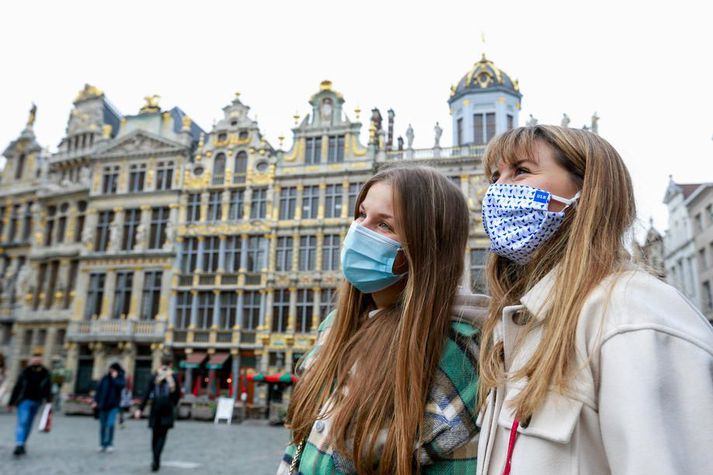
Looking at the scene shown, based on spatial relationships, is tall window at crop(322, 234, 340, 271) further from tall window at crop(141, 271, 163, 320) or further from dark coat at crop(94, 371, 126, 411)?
dark coat at crop(94, 371, 126, 411)

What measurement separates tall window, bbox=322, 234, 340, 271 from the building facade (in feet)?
0.19

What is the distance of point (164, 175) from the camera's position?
104 ft

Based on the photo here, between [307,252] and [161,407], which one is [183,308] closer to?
[307,252]

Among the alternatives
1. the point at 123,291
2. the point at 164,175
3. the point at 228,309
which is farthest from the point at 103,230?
the point at 228,309

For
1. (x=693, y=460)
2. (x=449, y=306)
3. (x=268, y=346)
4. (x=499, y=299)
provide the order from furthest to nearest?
(x=268, y=346) < (x=449, y=306) < (x=499, y=299) < (x=693, y=460)

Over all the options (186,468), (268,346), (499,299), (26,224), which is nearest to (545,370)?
(499,299)

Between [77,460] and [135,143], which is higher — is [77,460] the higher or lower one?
the lower one

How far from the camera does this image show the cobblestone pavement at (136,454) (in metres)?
8.54

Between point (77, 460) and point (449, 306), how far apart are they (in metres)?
9.45

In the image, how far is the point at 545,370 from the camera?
140 cm

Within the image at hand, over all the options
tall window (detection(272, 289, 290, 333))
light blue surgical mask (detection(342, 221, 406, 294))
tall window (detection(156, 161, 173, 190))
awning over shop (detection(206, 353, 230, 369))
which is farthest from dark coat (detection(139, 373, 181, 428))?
tall window (detection(156, 161, 173, 190))

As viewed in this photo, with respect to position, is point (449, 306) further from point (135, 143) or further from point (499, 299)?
point (135, 143)

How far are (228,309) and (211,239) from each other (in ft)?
13.1

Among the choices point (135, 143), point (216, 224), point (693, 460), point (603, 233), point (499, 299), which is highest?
point (135, 143)
